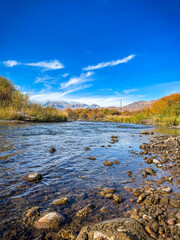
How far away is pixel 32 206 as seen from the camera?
2369mm

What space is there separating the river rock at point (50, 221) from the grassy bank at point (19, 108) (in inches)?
824

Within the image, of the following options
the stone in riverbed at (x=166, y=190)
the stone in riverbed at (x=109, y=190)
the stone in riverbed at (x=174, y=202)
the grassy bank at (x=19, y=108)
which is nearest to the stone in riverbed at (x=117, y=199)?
the stone in riverbed at (x=109, y=190)

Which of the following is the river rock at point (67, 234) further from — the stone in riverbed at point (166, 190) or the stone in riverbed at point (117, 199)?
the stone in riverbed at point (166, 190)

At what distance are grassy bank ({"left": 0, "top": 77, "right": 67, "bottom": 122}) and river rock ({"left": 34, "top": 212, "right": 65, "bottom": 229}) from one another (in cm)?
2093

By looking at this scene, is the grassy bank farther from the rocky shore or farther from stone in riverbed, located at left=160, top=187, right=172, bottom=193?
stone in riverbed, located at left=160, top=187, right=172, bottom=193

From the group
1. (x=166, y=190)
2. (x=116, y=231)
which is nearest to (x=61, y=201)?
(x=116, y=231)

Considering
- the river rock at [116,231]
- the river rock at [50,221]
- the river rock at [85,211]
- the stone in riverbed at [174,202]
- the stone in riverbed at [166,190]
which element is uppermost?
the river rock at [116,231]

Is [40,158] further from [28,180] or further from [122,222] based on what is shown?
[122,222]

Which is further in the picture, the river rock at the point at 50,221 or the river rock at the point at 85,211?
the river rock at the point at 85,211

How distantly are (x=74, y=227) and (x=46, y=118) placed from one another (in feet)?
82.7

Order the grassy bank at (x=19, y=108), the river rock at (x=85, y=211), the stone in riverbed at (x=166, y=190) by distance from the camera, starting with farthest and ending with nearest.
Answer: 1. the grassy bank at (x=19, y=108)
2. the stone in riverbed at (x=166, y=190)
3. the river rock at (x=85, y=211)

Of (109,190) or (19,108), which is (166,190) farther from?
(19,108)

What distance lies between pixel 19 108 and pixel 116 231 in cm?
2453

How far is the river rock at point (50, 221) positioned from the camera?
6.33ft
